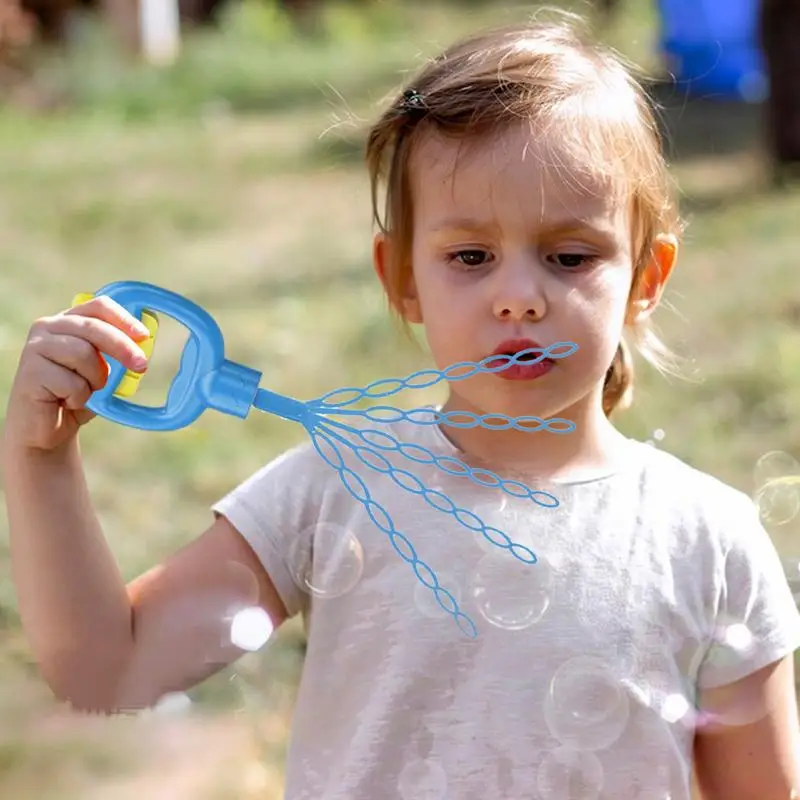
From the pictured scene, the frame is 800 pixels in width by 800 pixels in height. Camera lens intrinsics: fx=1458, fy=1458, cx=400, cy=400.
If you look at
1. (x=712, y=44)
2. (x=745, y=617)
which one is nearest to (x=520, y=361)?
(x=745, y=617)

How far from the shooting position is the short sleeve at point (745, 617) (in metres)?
1.22

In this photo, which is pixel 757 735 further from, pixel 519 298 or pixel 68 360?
pixel 68 360

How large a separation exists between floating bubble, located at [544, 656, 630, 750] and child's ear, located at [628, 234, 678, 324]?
0.33 metres

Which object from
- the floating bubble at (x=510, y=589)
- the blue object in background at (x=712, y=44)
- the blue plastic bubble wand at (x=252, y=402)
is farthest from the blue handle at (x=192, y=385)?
the blue object in background at (x=712, y=44)

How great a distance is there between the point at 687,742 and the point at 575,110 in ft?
1.76

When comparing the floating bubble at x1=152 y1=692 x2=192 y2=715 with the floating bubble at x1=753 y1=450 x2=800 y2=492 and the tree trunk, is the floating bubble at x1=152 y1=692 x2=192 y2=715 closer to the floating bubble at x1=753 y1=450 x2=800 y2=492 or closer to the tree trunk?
the floating bubble at x1=753 y1=450 x2=800 y2=492

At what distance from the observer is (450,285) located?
1197 millimetres

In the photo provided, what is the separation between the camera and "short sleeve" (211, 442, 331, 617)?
1226 millimetres

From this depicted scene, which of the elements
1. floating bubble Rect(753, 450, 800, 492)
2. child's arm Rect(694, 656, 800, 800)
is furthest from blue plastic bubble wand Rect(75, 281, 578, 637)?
floating bubble Rect(753, 450, 800, 492)

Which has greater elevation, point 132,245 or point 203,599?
point 203,599

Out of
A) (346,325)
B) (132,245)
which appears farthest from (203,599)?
(132,245)

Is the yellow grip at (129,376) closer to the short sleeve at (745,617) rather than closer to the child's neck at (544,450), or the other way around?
the child's neck at (544,450)

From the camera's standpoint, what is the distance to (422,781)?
3.88ft

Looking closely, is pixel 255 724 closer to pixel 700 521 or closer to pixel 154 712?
pixel 154 712
